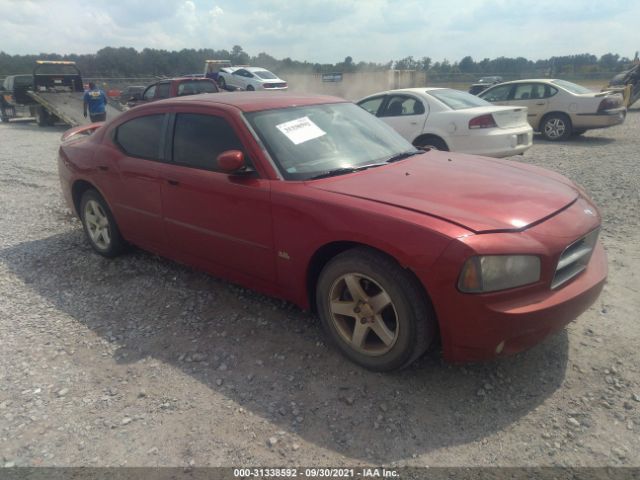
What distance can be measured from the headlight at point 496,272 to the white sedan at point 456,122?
5286 mm

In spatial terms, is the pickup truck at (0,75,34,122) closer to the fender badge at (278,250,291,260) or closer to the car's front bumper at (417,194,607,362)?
the fender badge at (278,250,291,260)

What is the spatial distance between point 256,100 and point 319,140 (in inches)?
26.4

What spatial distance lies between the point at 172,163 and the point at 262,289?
1.28 metres

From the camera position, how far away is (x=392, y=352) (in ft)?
9.00

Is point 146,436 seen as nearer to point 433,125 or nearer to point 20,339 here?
point 20,339

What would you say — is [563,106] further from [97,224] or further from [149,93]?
[149,93]

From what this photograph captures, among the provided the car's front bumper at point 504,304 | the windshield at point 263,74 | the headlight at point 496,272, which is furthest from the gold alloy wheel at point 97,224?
the windshield at point 263,74

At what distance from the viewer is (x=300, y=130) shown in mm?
3451

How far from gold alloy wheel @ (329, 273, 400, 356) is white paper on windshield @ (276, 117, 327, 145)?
3.69 feet

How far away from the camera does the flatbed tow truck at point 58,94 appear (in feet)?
50.4

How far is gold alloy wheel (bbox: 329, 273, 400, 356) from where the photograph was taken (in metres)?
2.75

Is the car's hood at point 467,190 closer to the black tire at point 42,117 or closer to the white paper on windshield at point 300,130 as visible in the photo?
the white paper on windshield at point 300,130

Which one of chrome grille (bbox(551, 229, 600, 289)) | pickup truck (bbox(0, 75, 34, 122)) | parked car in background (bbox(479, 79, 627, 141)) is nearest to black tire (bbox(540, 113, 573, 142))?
parked car in background (bbox(479, 79, 627, 141))

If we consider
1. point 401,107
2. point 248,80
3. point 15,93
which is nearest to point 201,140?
point 401,107
